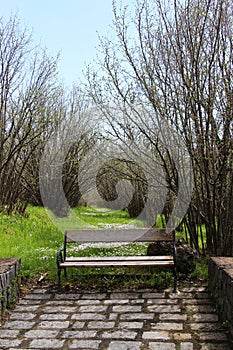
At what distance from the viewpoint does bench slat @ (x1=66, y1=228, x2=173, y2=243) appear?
5551 millimetres

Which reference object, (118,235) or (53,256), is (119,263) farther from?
(53,256)

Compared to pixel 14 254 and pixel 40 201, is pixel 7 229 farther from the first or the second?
pixel 40 201

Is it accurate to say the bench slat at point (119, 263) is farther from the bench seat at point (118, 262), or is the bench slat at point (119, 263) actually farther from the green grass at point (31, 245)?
the green grass at point (31, 245)

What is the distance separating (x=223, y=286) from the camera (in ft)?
13.2

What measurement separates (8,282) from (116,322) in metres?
1.23

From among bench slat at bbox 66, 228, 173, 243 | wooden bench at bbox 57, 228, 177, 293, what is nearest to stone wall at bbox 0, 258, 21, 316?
wooden bench at bbox 57, 228, 177, 293

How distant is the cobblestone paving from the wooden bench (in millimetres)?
323

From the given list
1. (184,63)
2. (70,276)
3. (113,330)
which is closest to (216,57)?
(184,63)

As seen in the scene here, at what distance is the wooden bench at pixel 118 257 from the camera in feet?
16.5

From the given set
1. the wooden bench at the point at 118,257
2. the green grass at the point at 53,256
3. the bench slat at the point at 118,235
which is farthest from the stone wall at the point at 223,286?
the bench slat at the point at 118,235

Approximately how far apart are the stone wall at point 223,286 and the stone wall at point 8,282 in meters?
2.05

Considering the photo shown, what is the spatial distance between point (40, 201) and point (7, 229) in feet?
23.9

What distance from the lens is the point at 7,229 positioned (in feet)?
29.9

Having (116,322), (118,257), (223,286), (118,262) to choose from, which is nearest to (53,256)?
(118,257)
